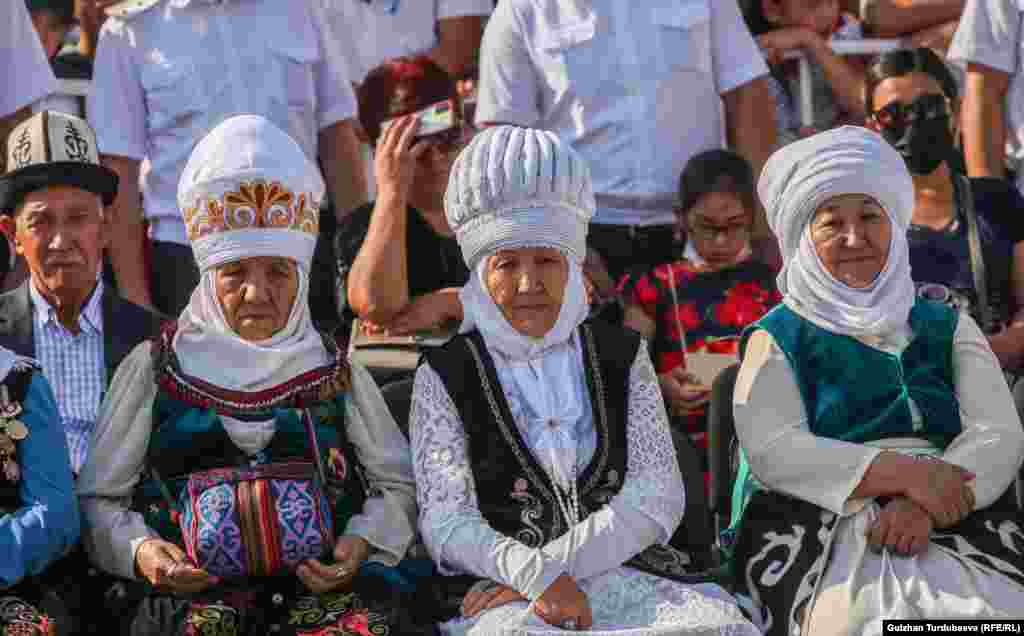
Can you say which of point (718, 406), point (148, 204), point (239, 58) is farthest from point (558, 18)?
point (718, 406)

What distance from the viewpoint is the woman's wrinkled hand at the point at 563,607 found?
4812 millimetres

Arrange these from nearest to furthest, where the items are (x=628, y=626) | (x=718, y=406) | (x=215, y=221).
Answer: (x=628, y=626) < (x=215, y=221) < (x=718, y=406)

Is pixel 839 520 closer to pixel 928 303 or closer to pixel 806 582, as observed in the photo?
pixel 806 582

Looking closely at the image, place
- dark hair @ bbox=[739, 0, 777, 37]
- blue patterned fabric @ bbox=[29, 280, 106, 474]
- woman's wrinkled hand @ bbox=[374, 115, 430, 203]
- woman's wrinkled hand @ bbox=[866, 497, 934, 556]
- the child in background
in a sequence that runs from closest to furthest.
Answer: woman's wrinkled hand @ bbox=[866, 497, 934, 556], blue patterned fabric @ bbox=[29, 280, 106, 474], woman's wrinkled hand @ bbox=[374, 115, 430, 203], the child in background, dark hair @ bbox=[739, 0, 777, 37]

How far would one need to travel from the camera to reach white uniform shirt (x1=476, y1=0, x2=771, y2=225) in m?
7.24

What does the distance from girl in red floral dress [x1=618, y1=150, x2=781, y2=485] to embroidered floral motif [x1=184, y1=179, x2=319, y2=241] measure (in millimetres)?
1549

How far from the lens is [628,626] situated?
4.88 metres

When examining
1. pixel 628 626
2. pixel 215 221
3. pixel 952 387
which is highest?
pixel 215 221

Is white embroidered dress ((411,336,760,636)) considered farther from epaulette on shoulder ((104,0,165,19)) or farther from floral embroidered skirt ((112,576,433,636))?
epaulette on shoulder ((104,0,165,19))

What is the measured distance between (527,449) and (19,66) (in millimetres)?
2878

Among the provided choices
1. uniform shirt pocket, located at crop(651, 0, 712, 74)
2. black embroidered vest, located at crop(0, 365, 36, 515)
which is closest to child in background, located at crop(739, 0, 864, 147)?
uniform shirt pocket, located at crop(651, 0, 712, 74)

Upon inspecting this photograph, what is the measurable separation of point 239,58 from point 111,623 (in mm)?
2824

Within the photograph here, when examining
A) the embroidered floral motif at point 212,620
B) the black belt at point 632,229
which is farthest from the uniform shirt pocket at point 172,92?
the embroidered floral motif at point 212,620

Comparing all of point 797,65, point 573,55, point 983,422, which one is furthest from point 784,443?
point 797,65
